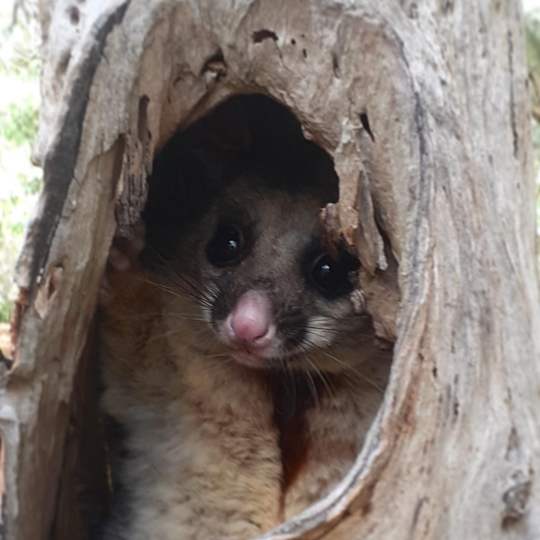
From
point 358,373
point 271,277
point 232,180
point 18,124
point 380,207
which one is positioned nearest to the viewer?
point 380,207

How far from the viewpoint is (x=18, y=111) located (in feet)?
16.3

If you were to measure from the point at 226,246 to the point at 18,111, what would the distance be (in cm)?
259

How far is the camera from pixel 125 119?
198cm

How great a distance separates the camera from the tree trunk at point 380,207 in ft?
5.77

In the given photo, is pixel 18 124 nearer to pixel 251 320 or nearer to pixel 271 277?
pixel 271 277

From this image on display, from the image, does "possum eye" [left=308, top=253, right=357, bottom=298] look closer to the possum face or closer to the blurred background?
the possum face

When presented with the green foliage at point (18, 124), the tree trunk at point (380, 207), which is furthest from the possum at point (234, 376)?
the green foliage at point (18, 124)

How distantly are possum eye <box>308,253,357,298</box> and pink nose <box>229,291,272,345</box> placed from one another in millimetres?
243

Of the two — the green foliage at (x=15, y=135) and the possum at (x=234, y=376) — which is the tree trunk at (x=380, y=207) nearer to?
the possum at (x=234, y=376)

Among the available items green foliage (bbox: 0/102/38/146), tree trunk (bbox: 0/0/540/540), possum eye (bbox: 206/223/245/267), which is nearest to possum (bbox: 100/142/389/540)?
possum eye (bbox: 206/223/245/267)

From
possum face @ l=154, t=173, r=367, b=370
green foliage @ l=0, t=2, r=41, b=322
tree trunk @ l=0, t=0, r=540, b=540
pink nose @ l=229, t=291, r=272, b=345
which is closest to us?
tree trunk @ l=0, t=0, r=540, b=540

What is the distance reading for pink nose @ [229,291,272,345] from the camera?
2482 mm

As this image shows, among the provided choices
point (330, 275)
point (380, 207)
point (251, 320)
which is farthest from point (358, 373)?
point (380, 207)

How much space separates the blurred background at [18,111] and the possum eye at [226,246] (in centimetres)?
195
